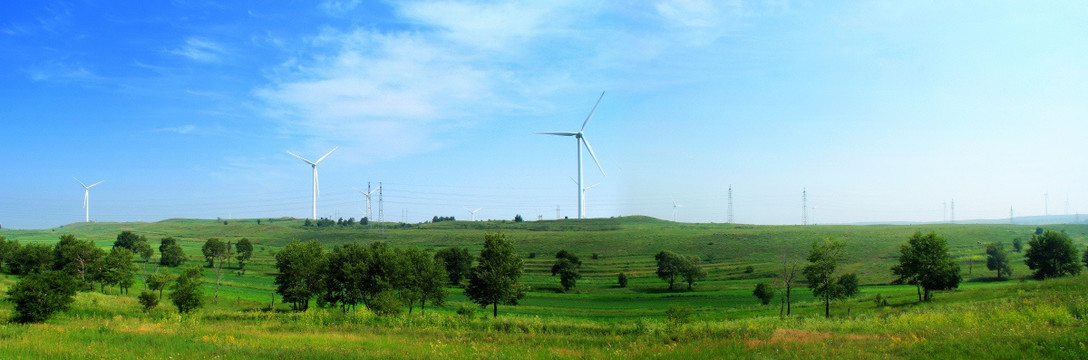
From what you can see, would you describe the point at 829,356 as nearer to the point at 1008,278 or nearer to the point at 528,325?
the point at 528,325

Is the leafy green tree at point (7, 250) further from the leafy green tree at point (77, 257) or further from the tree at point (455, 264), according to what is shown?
the tree at point (455, 264)

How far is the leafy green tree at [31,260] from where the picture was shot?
83.4m

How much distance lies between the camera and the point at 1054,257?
7750 centimetres

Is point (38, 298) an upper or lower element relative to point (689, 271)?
upper

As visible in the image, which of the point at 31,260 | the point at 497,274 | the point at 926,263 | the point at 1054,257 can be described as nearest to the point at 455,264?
the point at 497,274

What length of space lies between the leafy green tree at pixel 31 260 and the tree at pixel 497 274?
69.9m

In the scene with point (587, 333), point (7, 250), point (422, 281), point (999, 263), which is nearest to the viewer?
point (587, 333)

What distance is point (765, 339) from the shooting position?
22.1m

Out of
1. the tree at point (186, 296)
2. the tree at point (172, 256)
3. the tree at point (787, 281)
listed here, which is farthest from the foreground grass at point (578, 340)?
the tree at point (172, 256)

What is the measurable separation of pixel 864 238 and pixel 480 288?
11243cm

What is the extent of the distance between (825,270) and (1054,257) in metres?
48.5

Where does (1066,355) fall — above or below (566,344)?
above

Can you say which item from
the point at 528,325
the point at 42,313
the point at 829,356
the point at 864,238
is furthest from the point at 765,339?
the point at 864,238

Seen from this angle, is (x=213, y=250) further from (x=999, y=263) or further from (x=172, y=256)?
(x=999, y=263)
